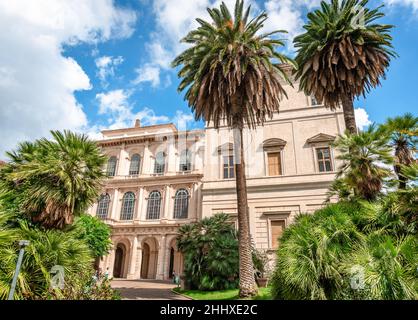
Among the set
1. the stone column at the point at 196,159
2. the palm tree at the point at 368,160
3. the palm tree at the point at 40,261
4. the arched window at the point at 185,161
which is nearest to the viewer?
the palm tree at the point at 40,261

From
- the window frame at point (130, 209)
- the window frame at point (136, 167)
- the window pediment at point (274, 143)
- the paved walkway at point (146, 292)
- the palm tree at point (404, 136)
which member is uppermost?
the window frame at point (136, 167)

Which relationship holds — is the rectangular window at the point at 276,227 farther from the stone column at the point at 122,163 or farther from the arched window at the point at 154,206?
the stone column at the point at 122,163

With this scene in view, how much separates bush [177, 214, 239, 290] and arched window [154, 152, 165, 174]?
65.1 ft

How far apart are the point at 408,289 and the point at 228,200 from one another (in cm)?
1939

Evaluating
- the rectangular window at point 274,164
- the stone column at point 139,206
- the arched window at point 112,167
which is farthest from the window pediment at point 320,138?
the arched window at point 112,167

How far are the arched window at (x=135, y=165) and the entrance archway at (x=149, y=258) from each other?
9.54 m

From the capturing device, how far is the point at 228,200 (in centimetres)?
2530

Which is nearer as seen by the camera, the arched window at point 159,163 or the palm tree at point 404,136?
the palm tree at point 404,136

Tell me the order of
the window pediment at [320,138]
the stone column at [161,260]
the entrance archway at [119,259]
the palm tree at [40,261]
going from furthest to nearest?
the entrance archway at [119,259] < the stone column at [161,260] < the window pediment at [320,138] < the palm tree at [40,261]

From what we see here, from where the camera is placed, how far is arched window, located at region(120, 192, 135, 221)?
1485 inches

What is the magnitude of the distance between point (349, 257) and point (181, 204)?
1150 inches

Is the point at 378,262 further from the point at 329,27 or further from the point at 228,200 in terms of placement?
the point at 228,200

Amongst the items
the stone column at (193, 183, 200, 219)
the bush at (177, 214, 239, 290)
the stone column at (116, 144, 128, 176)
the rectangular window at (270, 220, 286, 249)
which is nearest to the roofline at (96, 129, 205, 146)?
the stone column at (116, 144, 128, 176)

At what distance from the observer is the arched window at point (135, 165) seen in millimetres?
40719
